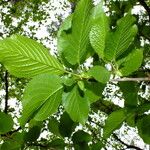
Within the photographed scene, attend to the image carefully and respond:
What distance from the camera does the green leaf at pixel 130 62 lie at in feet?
3.72

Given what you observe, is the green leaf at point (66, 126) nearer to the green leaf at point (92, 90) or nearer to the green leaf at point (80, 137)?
the green leaf at point (80, 137)

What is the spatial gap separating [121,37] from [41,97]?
0.36 meters

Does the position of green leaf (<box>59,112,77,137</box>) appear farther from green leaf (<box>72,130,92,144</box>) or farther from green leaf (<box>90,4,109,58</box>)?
green leaf (<box>90,4,109,58</box>)

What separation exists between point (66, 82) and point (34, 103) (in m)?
0.15

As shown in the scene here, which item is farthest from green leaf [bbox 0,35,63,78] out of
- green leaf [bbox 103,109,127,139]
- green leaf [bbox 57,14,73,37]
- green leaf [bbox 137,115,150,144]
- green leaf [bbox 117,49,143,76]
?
green leaf [bbox 137,115,150,144]

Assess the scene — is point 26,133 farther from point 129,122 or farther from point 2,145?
point 129,122

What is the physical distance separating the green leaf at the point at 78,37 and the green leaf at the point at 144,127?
64 centimetres

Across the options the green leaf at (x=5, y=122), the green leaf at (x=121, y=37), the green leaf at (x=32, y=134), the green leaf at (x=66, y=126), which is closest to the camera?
the green leaf at (x=121, y=37)

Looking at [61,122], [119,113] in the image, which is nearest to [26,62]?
[119,113]

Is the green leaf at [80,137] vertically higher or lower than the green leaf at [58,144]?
higher

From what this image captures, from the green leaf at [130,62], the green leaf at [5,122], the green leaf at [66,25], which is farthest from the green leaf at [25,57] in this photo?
the green leaf at [5,122]

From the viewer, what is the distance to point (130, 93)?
54.4 inches

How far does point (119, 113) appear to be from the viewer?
131 centimetres

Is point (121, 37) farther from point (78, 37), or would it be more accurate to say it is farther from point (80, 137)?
point (80, 137)
